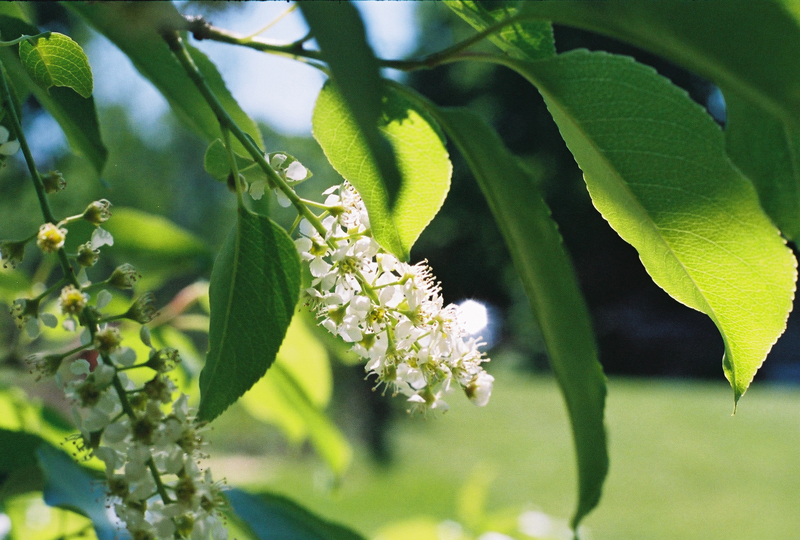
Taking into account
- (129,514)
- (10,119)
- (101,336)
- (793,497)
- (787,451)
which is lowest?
(787,451)

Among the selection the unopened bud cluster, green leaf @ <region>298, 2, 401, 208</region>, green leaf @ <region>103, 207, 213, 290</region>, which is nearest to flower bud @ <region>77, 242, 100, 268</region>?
the unopened bud cluster

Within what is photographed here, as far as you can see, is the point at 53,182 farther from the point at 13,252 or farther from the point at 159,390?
the point at 159,390

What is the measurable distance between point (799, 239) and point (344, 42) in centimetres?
39

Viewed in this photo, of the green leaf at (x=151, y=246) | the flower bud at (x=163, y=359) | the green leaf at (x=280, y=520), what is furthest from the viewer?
the green leaf at (x=151, y=246)

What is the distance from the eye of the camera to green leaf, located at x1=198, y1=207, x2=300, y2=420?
1.48 feet

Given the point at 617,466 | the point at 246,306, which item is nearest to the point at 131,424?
the point at 246,306

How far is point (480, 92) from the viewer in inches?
498

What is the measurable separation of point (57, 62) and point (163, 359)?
0.73 feet

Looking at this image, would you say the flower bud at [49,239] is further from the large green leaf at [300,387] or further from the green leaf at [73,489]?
the large green leaf at [300,387]

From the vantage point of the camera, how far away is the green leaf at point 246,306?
45cm

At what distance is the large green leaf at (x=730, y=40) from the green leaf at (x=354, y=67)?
136mm

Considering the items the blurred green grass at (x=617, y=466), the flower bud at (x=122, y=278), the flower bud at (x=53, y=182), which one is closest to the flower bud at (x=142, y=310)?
the flower bud at (x=122, y=278)

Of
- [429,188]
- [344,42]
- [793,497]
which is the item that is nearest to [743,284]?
[429,188]

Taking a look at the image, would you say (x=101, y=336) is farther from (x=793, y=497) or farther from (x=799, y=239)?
(x=793, y=497)
